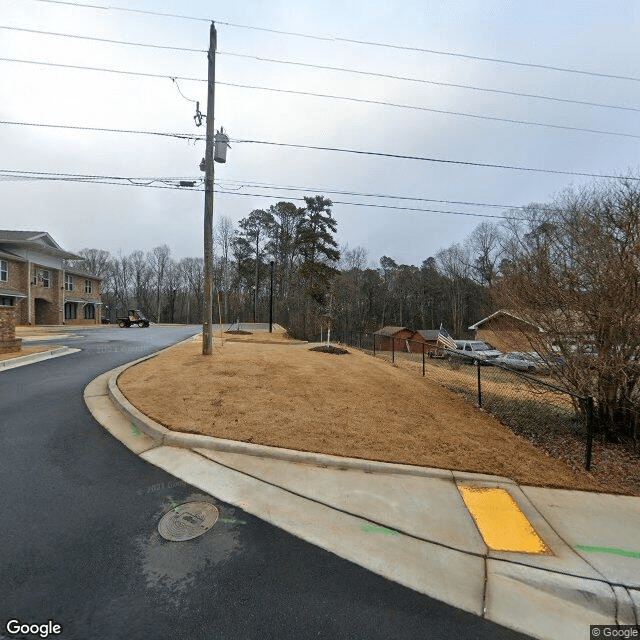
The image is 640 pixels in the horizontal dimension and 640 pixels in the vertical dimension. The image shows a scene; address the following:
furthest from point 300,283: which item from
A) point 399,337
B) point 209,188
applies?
point 209,188

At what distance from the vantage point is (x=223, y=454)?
4.10 meters

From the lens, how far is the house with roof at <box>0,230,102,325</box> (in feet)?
87.9

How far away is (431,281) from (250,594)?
59532mm

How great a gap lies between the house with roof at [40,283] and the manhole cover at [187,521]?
96.1 feet

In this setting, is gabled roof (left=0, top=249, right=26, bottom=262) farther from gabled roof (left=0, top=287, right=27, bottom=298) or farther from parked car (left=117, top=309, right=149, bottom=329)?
parked car (left=117, top=309, right=149, bottom=329)

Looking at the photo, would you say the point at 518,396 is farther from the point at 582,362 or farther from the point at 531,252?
the point at 531,252

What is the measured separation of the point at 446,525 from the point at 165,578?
2.25 m

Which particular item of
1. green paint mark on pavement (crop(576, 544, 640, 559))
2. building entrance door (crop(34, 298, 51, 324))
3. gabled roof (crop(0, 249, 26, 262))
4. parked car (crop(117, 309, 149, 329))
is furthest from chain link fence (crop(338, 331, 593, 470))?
building entrance door (crop(34, 298, 51, 324))

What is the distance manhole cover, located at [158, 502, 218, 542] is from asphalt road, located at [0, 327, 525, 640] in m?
0.06

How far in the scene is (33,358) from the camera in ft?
33.7

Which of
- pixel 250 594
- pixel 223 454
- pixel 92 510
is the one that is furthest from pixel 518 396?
pixel 92 510

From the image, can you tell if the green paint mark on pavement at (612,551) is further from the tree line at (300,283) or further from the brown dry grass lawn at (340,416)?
the tree line at (300,283)

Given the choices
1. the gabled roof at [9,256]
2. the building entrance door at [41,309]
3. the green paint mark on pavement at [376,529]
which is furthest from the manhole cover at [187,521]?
the building entrance door at [41,309]

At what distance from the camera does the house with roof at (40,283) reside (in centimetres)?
2680
